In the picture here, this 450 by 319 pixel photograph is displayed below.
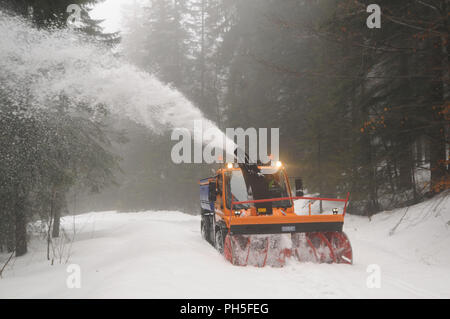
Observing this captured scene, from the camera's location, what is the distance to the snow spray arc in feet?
30.7

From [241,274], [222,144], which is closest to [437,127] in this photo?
[222,144]

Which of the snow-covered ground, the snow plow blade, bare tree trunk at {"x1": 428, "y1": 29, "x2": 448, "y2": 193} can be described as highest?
bare tree trunk at {"x1": 428, "y1": 29, "x2": 448, "y2": 193}

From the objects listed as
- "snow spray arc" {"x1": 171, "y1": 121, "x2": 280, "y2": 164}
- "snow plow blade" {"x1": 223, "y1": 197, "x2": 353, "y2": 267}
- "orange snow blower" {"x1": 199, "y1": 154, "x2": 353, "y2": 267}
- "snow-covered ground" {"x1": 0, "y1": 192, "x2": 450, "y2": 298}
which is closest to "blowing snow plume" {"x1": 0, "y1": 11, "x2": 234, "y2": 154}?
"snow spray arc" {"x1": 171, "y1": 121, "x2": 280, "y2": 164}

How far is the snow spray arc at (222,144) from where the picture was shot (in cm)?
935

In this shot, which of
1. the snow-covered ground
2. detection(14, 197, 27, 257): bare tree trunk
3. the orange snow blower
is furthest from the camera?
detection(14, 197, 27, 257): bare tree trunk

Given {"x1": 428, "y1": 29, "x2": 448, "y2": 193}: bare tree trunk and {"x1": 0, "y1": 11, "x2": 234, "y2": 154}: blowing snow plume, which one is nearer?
{"x1": 428, "y1": 29, "x2": 448, "y2": 193}: bare tree trunk

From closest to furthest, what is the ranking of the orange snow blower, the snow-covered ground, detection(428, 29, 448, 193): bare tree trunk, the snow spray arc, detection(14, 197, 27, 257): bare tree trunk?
the snow-covered ground → the orange snow blower → detection(428, 29, 448, 193): bare tree trunk → the snow spray arc → detection(14, 197, 27, 257): bare tree trunk

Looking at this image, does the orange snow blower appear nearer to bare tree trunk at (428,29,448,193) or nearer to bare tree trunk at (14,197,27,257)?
bare tree trunk at (428,29,448,193)

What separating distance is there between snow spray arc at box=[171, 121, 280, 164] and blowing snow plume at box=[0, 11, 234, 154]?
0.18 meters

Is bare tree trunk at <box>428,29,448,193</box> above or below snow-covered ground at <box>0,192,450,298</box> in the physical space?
above

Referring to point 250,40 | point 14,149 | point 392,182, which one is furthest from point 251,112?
point 14,149

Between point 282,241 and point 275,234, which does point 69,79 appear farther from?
point 282,241

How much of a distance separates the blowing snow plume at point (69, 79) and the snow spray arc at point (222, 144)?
18 cm

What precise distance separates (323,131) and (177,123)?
795cm
